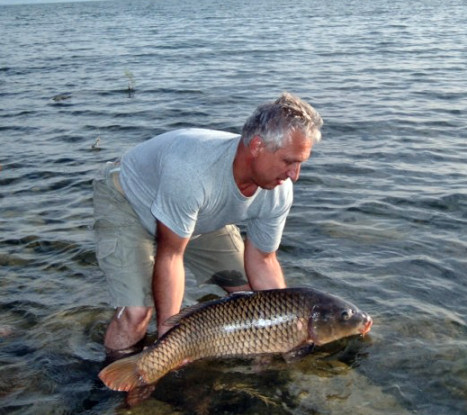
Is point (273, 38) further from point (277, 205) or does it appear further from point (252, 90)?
point (277, 205)

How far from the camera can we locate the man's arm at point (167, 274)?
14.9 feet

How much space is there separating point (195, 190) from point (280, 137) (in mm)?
667

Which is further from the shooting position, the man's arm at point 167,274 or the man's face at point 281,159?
the man's arm at point 167,274

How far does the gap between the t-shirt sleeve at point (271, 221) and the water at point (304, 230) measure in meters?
1.02

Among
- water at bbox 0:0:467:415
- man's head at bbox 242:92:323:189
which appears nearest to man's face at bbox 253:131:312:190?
man's head at bbox 242:92:323:189

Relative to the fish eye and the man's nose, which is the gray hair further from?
the fish eye

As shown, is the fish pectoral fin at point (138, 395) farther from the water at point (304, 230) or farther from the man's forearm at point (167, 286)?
the man's forearm at point (167, 286)

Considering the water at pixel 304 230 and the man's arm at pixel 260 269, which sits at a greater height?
the man's arm at pixel 260 269

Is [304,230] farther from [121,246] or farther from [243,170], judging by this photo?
[243,170]

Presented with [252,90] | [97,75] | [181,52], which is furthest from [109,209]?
[181,52]

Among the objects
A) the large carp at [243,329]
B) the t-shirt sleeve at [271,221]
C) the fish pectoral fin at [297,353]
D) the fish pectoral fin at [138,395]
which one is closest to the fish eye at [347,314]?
the large carp at [243,329]

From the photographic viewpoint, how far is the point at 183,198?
439 centimetres

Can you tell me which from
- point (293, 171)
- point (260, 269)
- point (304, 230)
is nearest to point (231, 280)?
point (260, 269)

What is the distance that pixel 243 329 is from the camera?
464cm
